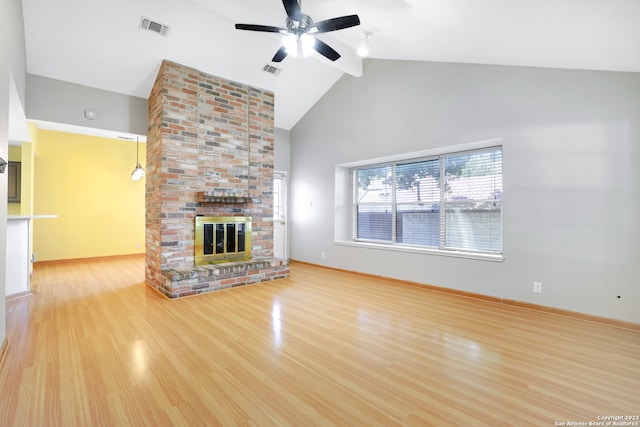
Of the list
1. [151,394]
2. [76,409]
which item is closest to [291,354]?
[151,394]

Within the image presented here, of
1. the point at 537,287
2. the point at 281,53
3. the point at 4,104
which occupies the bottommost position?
the point at 537,287

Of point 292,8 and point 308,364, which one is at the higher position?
point 292,8

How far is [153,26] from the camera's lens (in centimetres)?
389

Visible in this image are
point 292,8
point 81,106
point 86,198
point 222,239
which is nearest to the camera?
point 292,8

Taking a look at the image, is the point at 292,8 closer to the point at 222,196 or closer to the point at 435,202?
the point at 222,196

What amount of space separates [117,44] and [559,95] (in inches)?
214

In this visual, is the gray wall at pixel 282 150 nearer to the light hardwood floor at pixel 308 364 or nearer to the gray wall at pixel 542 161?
the gray wall at pixel 542 161

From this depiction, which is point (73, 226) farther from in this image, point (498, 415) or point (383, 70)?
point (498, 415)

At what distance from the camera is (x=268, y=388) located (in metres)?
1.94

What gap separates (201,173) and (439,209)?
3679mm

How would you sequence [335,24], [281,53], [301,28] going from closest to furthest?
[335,24], [301,28], [281,53]

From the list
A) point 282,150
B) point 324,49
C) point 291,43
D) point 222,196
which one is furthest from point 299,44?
point 282,150

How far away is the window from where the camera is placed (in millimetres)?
4082

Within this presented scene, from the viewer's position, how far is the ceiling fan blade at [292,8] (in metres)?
2.67
